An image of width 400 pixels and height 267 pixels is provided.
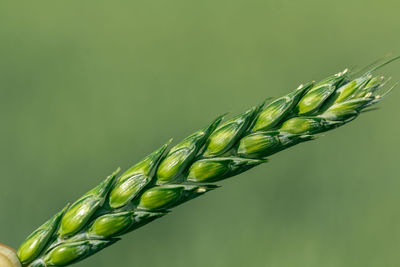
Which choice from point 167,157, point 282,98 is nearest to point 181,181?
point 167,157

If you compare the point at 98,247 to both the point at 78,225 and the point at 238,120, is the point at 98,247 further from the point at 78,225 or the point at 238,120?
the point at 238,120

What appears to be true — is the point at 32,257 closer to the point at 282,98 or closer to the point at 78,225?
the point at 78,225

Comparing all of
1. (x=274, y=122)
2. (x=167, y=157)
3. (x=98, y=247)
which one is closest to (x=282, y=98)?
(x=274, y=122)
